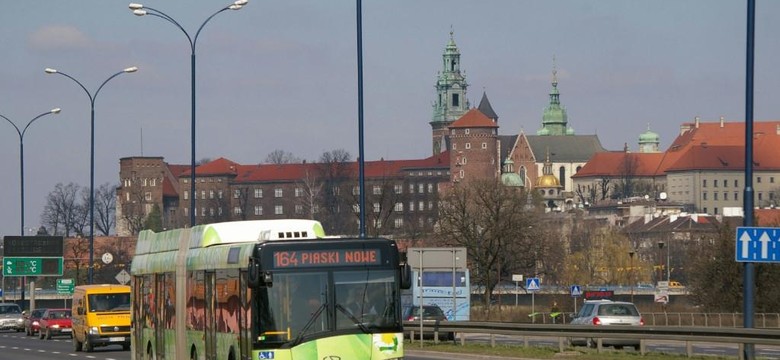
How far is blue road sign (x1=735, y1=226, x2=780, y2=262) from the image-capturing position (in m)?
25.2

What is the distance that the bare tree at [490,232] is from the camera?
99.6 m

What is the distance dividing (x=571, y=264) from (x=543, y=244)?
34563mm

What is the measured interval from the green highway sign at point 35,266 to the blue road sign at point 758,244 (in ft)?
213

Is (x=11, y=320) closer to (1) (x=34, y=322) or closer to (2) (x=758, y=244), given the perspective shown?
(1) (x=34, y=322)

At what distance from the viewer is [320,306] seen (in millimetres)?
20812

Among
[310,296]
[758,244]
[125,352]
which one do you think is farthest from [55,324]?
[310,296]

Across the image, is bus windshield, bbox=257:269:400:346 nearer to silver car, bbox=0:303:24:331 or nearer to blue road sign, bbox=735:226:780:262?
blue road sign, bbox=735:226:780:262

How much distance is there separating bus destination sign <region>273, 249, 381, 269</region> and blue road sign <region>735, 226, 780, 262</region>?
6565mm

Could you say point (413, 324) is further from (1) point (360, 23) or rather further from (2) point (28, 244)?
(2) point (28, 244)

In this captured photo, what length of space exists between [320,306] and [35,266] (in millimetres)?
68495

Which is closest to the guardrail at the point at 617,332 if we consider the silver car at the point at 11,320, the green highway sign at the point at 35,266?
the silver car at the point at 11,320

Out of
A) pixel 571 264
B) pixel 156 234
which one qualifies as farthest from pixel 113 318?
pixel 571 264

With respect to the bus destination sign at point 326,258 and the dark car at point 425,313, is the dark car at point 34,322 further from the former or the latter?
the bus destination sign at point 326,258

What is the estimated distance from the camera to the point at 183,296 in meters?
25.8
